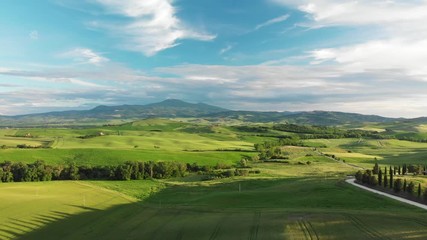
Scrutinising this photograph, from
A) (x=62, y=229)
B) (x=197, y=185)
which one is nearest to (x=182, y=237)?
(x=62, y=229)

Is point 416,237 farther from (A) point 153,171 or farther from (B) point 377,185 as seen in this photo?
(A) point 153,171

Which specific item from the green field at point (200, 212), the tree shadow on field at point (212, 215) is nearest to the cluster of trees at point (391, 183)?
the green field at point (200, 212)

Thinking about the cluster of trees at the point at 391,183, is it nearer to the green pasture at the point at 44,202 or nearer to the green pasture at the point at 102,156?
the green pasture at the point at 44,202

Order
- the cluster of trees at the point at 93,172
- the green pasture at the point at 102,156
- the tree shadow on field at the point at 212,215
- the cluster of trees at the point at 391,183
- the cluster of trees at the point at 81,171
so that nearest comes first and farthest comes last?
the tree shadow on field at the point at 212,215, the cluster of trees at the point at 391,183, the cluster of trees at the point at 81,171, the cluster of trees at the point at 93,172, the green pasture at the point at 102,156

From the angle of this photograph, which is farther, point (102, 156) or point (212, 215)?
point (102, 156)

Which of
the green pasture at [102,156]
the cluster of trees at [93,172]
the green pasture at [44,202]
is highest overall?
the green pasture at [102,156]

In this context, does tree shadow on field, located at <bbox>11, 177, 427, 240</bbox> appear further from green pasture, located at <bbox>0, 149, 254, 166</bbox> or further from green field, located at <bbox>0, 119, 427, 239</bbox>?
green pasture, located at <bbox>0, 149, 254, 166</bbox>

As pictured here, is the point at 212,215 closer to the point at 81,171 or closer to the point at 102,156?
the point at 81,171

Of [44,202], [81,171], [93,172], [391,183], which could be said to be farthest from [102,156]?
[391,183]

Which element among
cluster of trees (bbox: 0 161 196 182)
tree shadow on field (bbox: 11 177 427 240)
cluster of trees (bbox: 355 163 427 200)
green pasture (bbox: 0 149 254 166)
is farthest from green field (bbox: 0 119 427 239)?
green pasture (bbox: 0 149 254 166)
